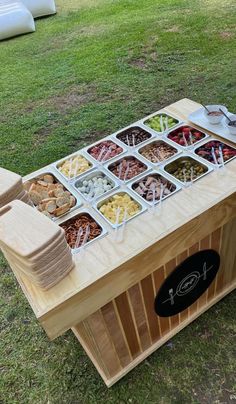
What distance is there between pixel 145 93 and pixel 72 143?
0.98 m

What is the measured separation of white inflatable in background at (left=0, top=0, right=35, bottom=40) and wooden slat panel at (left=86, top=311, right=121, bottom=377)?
5103 mm

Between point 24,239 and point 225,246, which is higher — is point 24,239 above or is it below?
above

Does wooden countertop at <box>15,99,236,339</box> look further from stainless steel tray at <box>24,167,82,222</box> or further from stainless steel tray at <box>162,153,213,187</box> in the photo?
stainless steel tray at <box>24,167,82,222</box>

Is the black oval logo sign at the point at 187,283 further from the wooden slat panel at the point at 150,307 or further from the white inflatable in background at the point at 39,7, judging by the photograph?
the white inflatable in background at the point at 39,7

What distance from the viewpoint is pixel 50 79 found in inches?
167

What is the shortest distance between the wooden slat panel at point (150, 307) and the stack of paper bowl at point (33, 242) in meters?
0.40

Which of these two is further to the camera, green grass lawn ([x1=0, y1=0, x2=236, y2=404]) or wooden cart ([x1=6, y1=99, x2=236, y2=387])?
green grass lawn ([x1=0, y1=0, x2=236, y2=404])

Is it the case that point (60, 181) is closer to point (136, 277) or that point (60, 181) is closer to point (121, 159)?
point (121, 159)

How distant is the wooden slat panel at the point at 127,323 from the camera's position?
145cm

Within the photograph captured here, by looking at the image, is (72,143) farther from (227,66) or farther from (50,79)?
(227,66)

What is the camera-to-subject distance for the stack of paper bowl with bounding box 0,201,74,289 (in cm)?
110

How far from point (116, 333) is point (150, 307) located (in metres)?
0.18

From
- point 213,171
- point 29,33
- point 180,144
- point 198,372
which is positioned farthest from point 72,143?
point 29,33

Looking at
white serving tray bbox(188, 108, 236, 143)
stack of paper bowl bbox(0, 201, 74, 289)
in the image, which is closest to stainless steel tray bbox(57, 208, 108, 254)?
stack of paper bowl bbox(0, 201, 74, 289)
